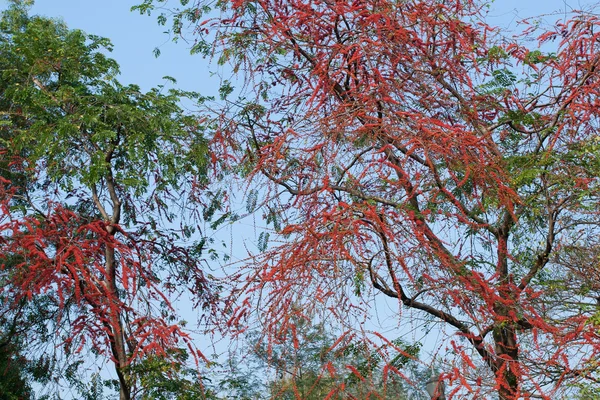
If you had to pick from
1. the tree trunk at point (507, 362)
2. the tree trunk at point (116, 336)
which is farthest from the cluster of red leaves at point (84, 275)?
the tree trunk at point (507, 362)

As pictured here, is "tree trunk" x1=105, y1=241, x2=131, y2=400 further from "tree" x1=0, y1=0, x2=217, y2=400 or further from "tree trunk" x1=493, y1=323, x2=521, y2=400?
"tree trunk" x1=493, y1=323, x2=521, y2=400

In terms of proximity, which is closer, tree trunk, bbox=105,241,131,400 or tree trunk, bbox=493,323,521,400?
tree trunk, bbox=493,323,521,400

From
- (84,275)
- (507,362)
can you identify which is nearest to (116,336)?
(84,275)

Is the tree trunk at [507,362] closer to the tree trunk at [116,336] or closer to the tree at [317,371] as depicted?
the tree at [317,371]

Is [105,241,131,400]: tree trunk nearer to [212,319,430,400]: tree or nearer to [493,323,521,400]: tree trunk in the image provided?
[212,319,430,400]: tree

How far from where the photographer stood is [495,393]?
7277 millimetres

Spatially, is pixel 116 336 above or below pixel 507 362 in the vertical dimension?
above

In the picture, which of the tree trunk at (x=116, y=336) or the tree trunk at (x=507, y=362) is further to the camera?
the tree trunk at (x=116, y=336)

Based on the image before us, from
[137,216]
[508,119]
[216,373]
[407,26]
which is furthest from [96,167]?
[508,119]

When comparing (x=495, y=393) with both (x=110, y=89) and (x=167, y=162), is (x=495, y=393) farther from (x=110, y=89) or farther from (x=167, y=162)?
(x=110, y=89)

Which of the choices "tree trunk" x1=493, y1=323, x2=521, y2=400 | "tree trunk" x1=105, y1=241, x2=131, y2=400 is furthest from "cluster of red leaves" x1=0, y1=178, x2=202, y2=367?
"tree trunk" x1=493, y1=323, x2=521, y2=400

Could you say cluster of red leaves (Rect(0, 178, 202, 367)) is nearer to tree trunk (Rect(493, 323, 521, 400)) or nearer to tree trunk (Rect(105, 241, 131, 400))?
tree trunk (Rect(105, 241, 131, 400))

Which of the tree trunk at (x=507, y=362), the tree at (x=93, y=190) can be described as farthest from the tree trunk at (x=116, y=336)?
the tree trunk at (x=507, y=362)

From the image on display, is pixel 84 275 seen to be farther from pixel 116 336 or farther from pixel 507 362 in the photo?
pixel 507 362
